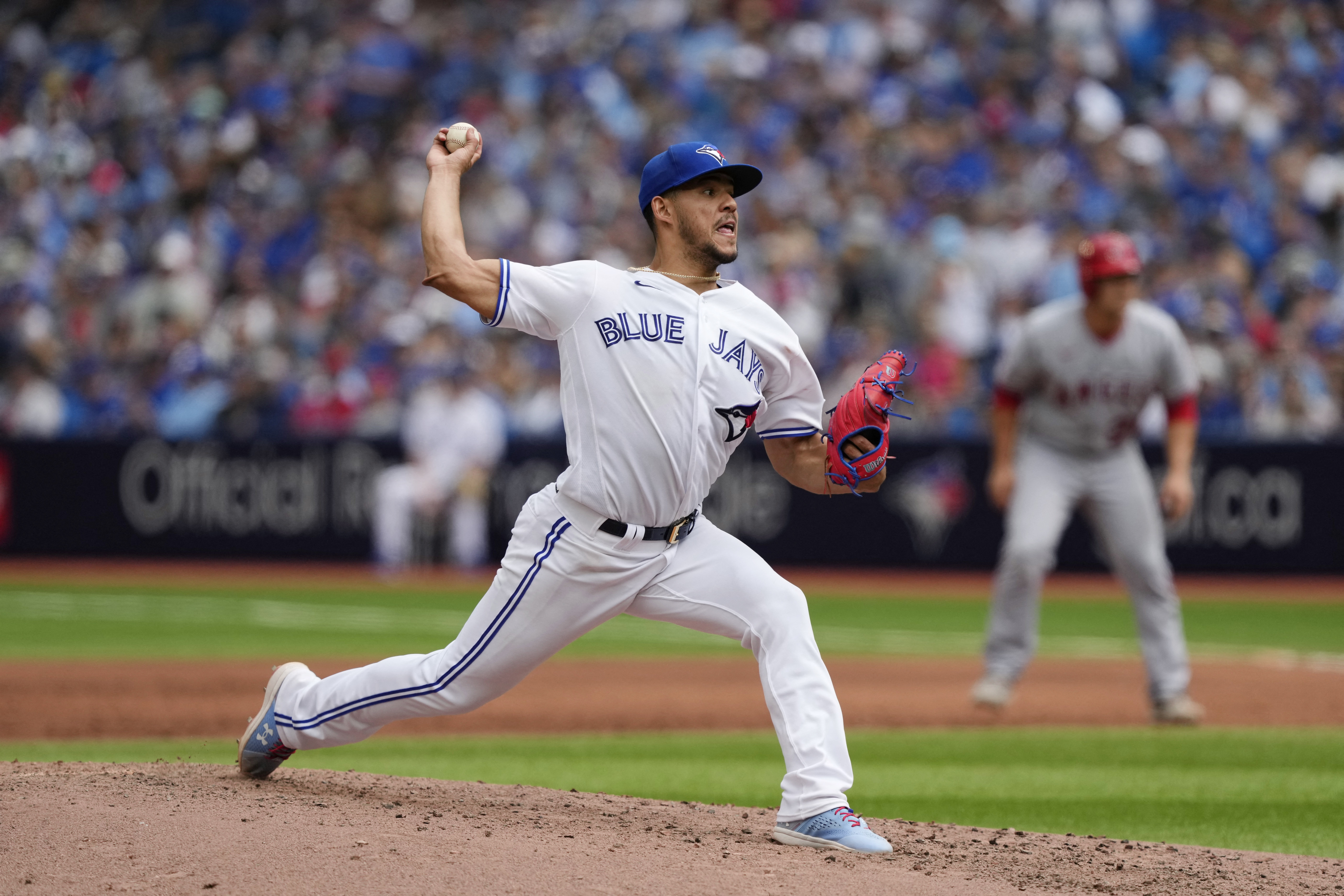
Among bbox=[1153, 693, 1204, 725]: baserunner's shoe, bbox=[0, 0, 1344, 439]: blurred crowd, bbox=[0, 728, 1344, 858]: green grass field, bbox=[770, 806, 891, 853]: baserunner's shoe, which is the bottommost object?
bbox=[0, 728, 1344, 858]: green grass field

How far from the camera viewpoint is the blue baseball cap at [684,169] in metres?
4.91

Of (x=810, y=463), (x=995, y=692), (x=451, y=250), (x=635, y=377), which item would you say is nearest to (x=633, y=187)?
(x=995, y=692)

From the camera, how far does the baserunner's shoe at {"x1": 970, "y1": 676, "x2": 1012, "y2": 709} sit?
867 cm

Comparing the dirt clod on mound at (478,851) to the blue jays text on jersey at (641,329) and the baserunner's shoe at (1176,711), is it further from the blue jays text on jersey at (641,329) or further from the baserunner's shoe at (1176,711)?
the baserunner's shoe at (1176,711)

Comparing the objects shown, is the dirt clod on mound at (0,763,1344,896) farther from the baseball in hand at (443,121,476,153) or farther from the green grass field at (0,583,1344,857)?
the baseball in hand at (443,121,476,153)

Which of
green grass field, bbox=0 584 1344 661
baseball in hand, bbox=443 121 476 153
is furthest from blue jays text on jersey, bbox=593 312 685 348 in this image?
green grass field, bbox=0 584 1344 661

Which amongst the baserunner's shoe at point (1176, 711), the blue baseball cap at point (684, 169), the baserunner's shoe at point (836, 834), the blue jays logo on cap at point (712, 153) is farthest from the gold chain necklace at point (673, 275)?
the baserunner's shoe at point (1176, 711)

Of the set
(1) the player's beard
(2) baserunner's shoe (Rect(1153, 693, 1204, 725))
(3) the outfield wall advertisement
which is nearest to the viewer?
(1) the player's beard

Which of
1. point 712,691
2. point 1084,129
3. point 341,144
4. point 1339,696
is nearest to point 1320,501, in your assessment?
point 1084,129

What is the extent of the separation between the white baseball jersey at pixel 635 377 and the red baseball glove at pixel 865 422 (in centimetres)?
32

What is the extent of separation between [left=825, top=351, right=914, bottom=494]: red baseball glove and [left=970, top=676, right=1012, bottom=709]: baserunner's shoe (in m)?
3.82

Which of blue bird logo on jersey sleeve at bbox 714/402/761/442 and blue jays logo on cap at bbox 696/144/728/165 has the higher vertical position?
blue jays logo on cap at bbox 696/144/728/165

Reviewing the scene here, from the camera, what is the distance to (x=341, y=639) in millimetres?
12289

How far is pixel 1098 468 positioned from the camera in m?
8.73
